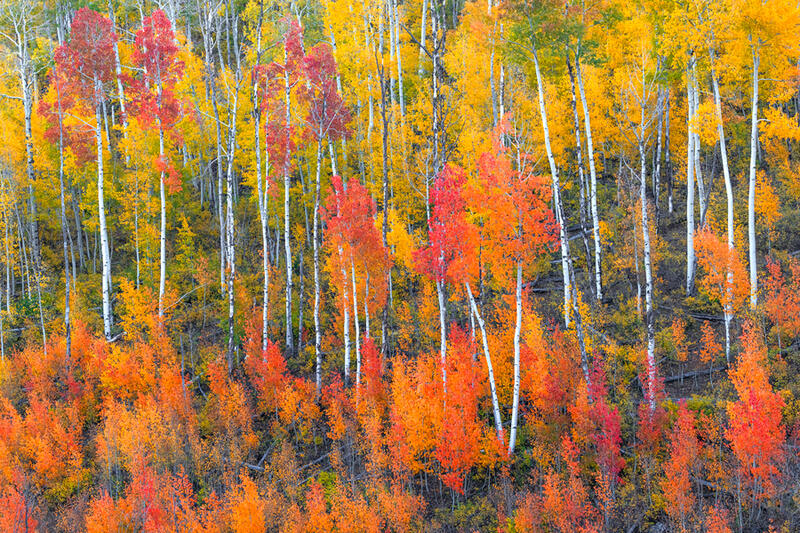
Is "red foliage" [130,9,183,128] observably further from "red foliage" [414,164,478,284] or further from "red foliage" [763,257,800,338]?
"red foliage" [763,257,800,338]

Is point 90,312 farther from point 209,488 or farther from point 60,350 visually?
point 209,488

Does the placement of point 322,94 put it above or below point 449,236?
above

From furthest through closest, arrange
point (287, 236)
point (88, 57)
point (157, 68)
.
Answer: point (157, 68) < point (88, 57) < point (287, 236)

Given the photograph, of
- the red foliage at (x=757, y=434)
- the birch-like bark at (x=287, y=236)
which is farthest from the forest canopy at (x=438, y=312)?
the birch-like bark at (x=287, y=236)

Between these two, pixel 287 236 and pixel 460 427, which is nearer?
pixel 460 427

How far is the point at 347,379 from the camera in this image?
2039 centimetres

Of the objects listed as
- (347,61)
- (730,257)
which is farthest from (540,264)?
(347,61)

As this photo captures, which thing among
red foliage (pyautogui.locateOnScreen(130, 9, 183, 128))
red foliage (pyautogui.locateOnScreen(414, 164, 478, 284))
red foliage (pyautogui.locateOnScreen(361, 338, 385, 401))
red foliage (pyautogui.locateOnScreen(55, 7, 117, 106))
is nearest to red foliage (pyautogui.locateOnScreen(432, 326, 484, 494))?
red foliage (pyautogui.locateOnScreen(361, 338, 385, 401))

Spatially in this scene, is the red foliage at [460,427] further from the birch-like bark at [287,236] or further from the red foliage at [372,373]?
the birch-like bark at [287,236]

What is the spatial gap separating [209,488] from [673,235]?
22.0m

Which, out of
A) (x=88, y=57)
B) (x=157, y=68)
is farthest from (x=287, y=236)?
(x=88, y=57)

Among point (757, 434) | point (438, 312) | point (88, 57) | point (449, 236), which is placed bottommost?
point (757, 434)

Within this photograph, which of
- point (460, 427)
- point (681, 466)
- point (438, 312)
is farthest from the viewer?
point (438, 312)

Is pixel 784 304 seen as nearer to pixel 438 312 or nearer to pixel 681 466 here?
pixel 681 466
